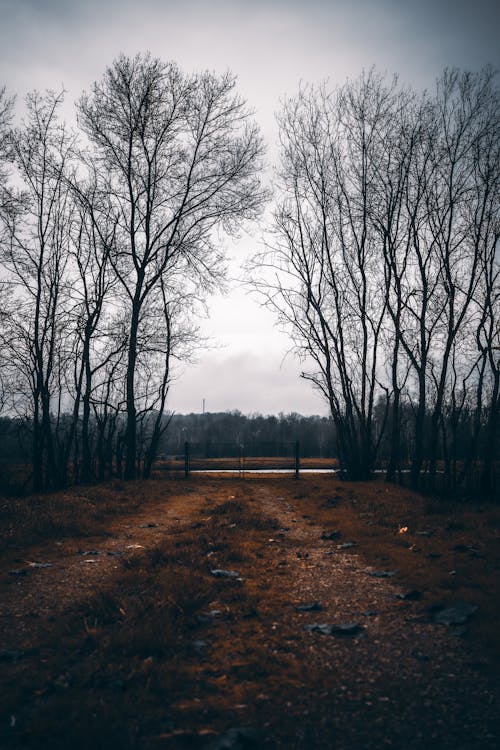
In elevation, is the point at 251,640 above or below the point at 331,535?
above

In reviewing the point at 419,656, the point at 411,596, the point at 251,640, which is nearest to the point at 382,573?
the point at 411,596

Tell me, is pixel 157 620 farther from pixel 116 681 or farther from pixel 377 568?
pixel 377 568

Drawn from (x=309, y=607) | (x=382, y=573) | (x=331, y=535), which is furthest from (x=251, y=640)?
(x=331, y=535)

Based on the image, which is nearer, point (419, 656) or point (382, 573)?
point (419, 656)

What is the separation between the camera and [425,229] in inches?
634

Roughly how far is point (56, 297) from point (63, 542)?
40.2 feet

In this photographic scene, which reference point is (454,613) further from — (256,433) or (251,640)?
(256,433)

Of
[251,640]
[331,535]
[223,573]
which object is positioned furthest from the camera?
[331,535]

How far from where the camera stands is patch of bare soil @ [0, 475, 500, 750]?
266 cm

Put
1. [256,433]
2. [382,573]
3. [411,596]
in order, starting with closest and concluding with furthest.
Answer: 1. [411,596]
2. [382,573]
3. [256,433]

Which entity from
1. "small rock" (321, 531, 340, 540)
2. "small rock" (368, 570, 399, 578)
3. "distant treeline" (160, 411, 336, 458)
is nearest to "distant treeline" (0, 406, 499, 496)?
"small rock" (321, 531, 340, 540)

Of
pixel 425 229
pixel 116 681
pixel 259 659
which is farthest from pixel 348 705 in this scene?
pixel 425 229

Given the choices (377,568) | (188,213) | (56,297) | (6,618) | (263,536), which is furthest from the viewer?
(188,213)

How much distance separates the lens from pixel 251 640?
3.90 m
